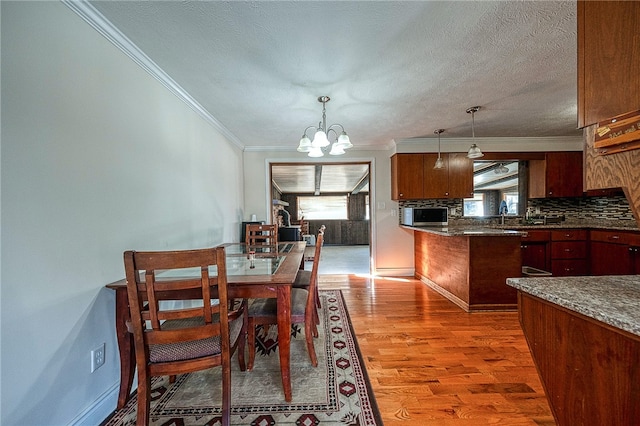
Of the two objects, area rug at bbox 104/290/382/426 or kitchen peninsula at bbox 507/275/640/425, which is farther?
area rug at bbox 104/290/382/426

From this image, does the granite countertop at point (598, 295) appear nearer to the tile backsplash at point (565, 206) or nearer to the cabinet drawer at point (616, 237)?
the cabinet drawer at point (616, 237)

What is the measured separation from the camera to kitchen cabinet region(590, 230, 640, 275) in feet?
9.62

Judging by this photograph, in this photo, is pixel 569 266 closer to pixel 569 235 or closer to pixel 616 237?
pixel 569 235

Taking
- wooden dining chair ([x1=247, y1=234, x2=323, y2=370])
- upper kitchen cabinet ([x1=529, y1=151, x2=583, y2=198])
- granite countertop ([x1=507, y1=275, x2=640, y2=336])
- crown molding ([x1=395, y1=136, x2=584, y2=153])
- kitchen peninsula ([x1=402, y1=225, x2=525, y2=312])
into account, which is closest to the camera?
granite countertop ([x1=507, y1=275, x2=640, y2=336])

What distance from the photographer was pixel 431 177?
3.94 m

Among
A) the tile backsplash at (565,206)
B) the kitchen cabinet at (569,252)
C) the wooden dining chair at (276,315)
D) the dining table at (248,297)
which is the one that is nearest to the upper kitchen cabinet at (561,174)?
the tile backsplash at (565,206)

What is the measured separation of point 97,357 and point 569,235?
5165 mm

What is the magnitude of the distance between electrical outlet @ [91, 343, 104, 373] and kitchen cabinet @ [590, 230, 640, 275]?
5083 mm

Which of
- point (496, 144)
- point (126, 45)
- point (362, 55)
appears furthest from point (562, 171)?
point (126, 45)

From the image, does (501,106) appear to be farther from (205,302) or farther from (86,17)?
(86,17)

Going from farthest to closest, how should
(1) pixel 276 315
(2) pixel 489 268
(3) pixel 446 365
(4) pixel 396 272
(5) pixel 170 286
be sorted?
(4) pixel 396 272 < (2) pixel 489 268 < (3) pixel 446 365 < (1) pixel 276 315 < (5) pixel 170 286

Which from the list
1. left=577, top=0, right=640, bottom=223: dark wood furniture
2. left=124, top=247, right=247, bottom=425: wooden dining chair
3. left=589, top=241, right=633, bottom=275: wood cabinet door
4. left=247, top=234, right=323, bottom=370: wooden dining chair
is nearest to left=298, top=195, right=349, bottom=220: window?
left=589, top=241, right=633, bottom=275: wood cabinet door

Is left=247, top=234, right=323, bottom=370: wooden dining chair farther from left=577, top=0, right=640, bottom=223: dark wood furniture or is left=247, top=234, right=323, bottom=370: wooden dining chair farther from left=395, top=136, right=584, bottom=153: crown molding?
left=395, top=136, right=584, bottom=153: crown molding

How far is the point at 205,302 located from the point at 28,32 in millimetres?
1398
